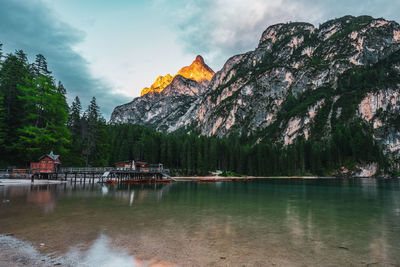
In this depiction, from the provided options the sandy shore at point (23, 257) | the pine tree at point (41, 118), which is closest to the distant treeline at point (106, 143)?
the pine tree at point (41, 118)

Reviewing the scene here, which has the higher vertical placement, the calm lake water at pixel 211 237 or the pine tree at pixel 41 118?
the pine tree at pixel 41 118

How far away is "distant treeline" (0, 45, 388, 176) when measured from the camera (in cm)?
4938

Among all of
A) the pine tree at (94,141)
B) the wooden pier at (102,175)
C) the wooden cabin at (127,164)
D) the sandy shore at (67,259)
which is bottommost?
the wooden pier at (102,175)

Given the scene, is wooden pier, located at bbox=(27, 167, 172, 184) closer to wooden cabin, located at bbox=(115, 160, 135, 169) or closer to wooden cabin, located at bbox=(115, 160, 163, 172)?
wooden cabin, located at bbox=(115, 160, 163, 172)

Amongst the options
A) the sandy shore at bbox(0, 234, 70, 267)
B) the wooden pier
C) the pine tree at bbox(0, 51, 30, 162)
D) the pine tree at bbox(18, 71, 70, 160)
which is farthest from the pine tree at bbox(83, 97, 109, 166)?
the sandy shore at bbox(0, 234, 70, 267)

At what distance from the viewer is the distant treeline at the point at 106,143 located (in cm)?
4938

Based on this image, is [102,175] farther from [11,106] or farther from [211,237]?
[211,237]

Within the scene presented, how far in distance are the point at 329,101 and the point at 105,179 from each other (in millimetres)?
172671

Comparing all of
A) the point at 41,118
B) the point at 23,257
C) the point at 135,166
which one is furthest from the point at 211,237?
the point at 135,166

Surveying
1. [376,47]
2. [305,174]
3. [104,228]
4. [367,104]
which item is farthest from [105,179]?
[376,47]

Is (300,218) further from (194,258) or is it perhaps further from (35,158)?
(35,158)

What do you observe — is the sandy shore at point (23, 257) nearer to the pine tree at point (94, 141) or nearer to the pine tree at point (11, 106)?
the pine tree at point (11, 106)

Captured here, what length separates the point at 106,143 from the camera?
256ft

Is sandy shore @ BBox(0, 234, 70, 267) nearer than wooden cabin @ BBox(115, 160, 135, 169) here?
Yes
